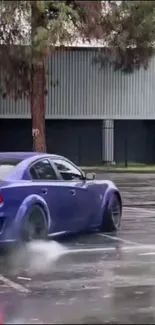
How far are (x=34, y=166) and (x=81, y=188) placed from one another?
3.58ft

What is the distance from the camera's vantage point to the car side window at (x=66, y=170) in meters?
12.9

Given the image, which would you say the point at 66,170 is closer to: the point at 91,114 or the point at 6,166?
the point at 6,166

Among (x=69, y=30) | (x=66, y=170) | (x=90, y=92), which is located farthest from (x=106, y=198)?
(x=90, y=92)

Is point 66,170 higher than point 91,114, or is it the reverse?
point 66,170

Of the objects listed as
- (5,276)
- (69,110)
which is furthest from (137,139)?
(5,276)

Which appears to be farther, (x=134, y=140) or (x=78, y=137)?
(x=134, y=140)

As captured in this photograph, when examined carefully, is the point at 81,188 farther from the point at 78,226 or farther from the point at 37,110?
the point at 37,110

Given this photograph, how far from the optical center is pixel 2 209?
10992 mm

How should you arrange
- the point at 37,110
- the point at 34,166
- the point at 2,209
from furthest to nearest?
the point at 37,110, the point at 34,166, the point at 2,209

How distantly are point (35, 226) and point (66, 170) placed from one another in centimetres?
169

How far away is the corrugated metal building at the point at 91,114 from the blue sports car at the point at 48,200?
30.7 meters

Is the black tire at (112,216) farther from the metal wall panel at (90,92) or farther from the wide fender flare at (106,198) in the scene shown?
the metal wall panel at (90,92)

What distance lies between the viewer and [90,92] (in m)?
45.1

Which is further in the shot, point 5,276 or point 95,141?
point 95,141
